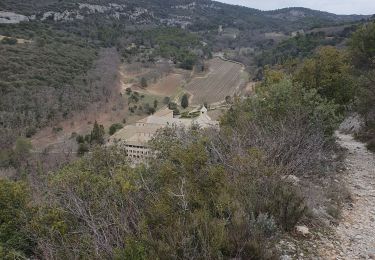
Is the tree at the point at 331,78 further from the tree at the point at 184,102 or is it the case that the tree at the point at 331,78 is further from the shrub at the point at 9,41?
the shrub at the point at 9,41

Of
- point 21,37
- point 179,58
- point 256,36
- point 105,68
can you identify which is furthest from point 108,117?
point 256,36

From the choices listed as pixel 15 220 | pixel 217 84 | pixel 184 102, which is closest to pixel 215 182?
pixel 15 220

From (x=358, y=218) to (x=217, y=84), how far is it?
6473 centimetres

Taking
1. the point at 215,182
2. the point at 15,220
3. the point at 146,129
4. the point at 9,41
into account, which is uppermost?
the point at 215,182

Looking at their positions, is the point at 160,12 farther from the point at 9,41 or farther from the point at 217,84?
the point at 9,41

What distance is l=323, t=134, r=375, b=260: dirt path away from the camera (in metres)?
6.50

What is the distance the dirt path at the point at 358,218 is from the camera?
6.50 metres

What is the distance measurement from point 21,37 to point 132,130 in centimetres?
3839

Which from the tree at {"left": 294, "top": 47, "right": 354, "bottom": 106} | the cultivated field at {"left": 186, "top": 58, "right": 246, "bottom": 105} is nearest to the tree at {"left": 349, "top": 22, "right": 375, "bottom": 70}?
the tree at {"left": 294, "top": 47, "right": 354, "bottom": 106}

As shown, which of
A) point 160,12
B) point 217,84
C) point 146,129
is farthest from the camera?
point 160,12

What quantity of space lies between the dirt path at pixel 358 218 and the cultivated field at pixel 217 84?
1871 inches

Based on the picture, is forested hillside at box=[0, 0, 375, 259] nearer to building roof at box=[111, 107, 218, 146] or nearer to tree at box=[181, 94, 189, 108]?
building roof at box=[111, 107, 218, 146]

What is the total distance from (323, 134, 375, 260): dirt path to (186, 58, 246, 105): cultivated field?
47.5 meters

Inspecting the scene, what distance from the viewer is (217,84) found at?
71.9 metres
